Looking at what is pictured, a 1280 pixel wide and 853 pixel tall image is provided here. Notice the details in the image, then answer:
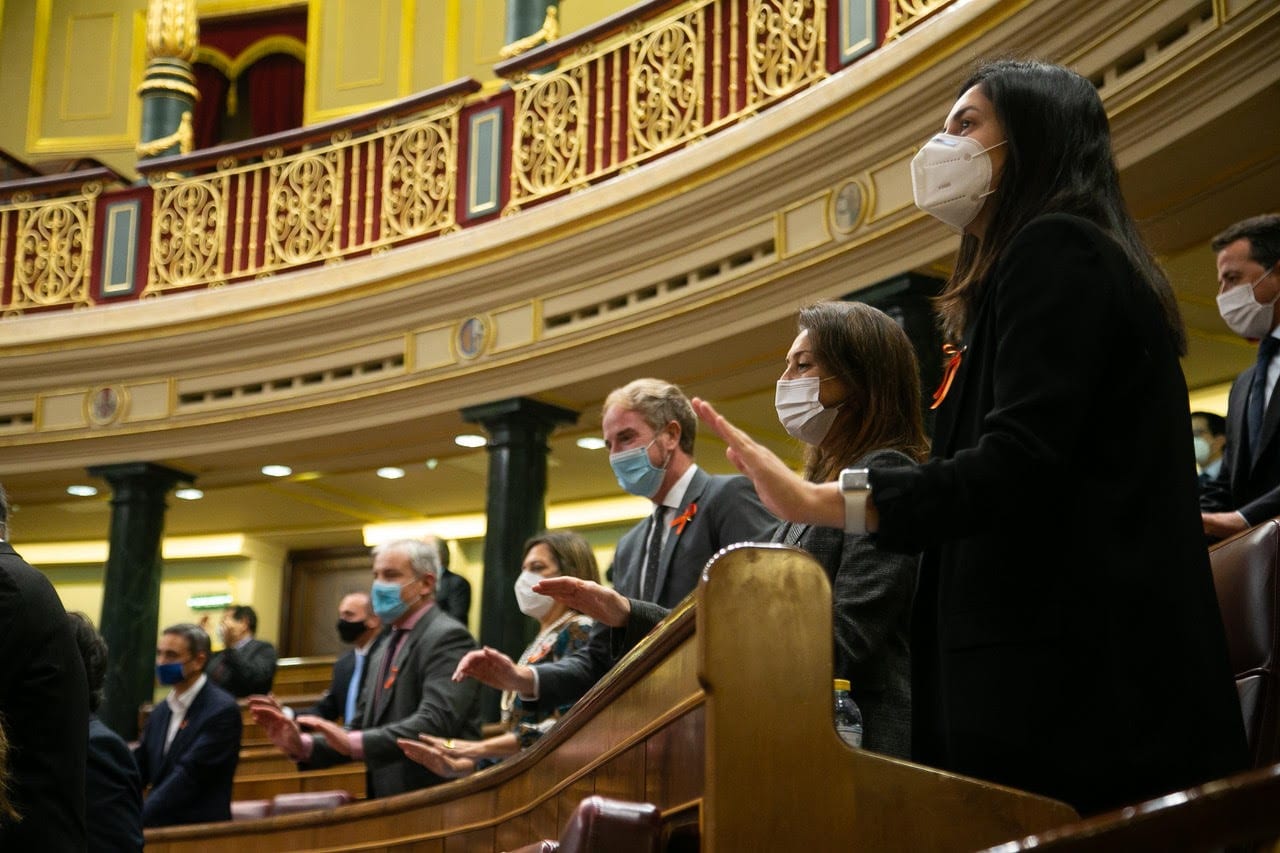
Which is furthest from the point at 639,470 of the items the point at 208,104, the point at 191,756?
the point at 208,104

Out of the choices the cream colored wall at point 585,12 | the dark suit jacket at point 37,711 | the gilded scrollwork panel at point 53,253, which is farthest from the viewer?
the cream colored wall at point 585,12

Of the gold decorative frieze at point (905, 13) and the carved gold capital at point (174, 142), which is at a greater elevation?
the carved gold capital at point (174, 142)

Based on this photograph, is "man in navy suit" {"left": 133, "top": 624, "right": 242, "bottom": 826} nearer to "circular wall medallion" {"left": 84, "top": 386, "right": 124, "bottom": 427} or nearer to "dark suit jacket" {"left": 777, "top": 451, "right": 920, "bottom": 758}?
"dark suit jacket" {"left": 777, "top": 451, "right": 920, "bottom": 758}

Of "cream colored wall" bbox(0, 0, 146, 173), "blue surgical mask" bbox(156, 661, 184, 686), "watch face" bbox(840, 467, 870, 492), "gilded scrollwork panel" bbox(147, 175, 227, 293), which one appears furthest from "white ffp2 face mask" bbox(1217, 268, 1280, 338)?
"cream colored wall" bbox(0, 0, 146, 173)

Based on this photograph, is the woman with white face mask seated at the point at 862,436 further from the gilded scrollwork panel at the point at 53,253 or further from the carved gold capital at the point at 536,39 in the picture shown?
the gilded scrollwork panel at the point at 53,253

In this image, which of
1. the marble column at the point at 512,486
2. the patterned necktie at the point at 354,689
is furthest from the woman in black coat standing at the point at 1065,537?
the marble column at the point at 512,486

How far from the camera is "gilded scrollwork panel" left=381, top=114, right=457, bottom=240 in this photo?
25.8 feet

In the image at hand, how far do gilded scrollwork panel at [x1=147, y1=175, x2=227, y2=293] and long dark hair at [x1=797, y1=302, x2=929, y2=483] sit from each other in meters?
7.07

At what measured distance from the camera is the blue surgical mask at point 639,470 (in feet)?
11.0

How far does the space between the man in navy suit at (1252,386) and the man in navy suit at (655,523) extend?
1.00m

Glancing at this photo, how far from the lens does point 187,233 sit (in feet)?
28.9

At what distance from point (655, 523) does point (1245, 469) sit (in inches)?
51.9

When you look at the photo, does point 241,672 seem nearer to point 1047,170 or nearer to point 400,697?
point 400,697

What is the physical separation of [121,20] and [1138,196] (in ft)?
34.2
